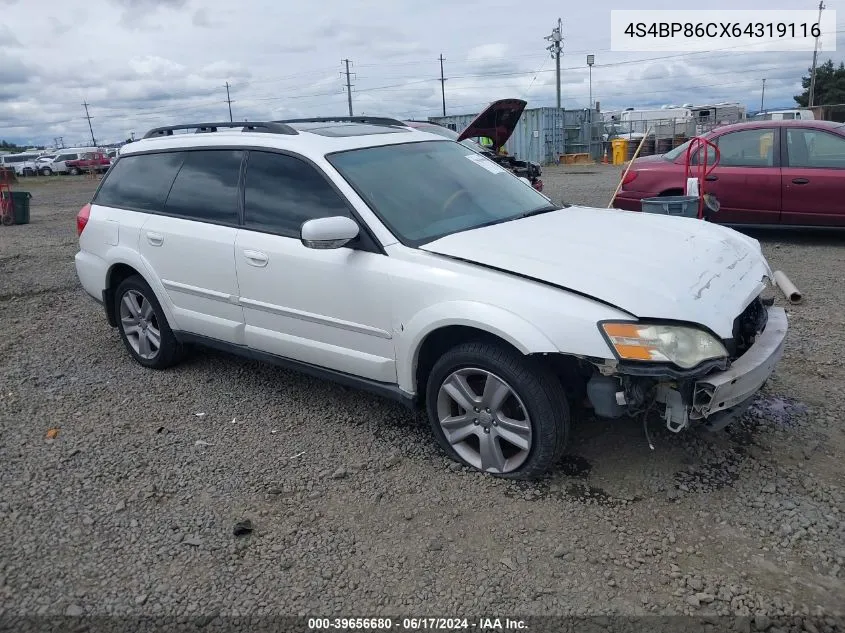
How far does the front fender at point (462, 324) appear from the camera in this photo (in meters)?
2.96

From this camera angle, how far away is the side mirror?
3.33 meters

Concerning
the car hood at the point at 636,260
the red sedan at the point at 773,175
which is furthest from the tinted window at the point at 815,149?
Result: the car hood at the point at 636,260

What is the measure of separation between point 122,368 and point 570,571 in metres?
3.91

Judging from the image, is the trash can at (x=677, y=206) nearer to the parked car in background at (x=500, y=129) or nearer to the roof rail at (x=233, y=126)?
the roof rail at (x=233, y=126)

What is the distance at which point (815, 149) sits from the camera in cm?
798

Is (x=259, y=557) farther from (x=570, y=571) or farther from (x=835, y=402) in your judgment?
(x=835, y=402)

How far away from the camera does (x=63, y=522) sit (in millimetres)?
3250

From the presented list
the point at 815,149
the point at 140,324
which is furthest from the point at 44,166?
the point at 815,149

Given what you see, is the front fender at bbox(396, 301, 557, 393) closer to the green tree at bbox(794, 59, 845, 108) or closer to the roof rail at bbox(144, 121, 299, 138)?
the roof rail at bbox(144, 121, 299, 138)

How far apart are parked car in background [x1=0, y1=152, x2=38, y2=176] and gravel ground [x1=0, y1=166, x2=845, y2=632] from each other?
1881 inches

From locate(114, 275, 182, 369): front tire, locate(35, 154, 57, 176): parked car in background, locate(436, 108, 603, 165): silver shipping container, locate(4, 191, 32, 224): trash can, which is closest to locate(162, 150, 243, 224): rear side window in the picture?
locate(114, 275, 182, 369): front tire

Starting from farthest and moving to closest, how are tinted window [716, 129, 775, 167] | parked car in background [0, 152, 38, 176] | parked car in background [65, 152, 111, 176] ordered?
parked car in background [0, 152, 38, 176] < parked car in background [65, 152, 111, 176] < tinted window [716, 129, 775, 167]

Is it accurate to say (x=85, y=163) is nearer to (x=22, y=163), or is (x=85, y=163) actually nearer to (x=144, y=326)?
(x=22, y=163)

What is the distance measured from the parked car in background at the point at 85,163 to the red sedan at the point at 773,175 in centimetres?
3782
